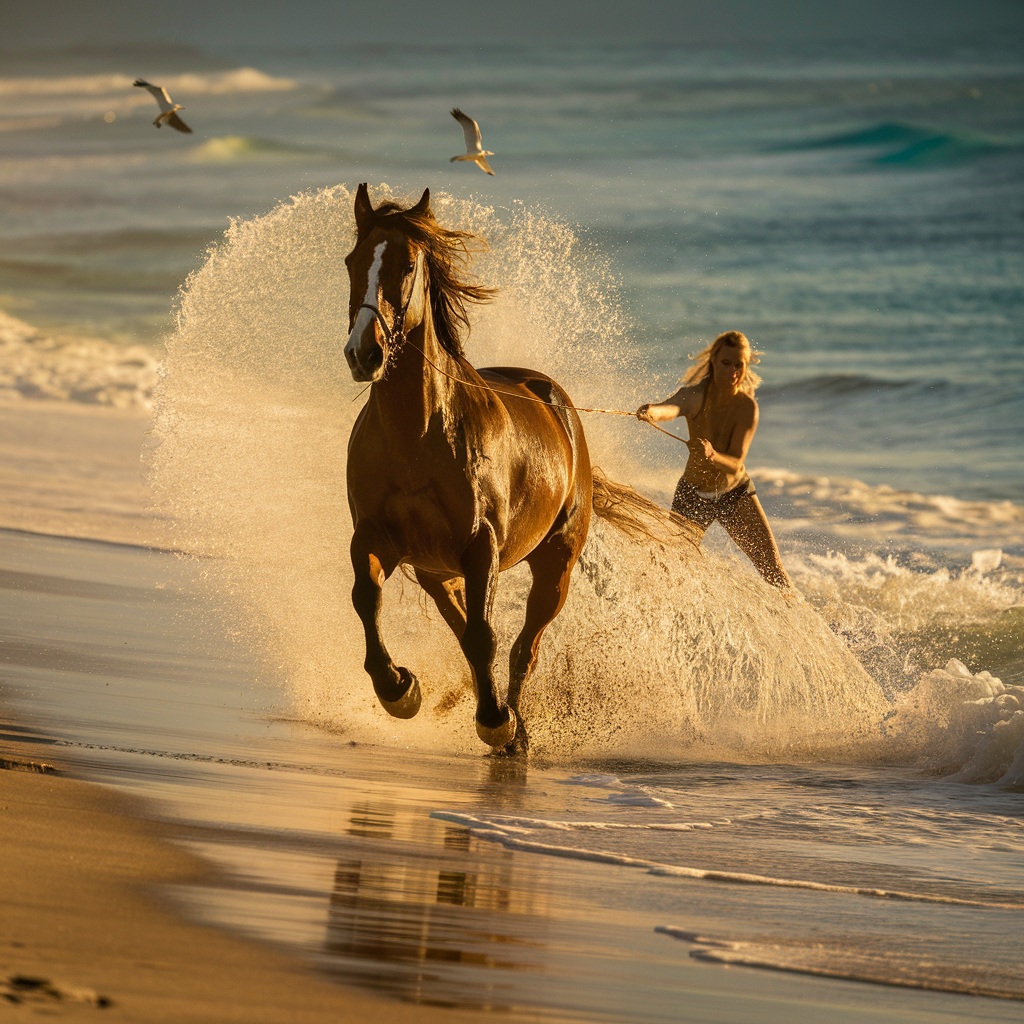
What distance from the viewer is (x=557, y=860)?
14.2ft

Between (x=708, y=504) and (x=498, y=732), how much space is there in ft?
8.33

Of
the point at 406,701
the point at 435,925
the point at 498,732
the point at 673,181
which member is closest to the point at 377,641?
the point at 406,701

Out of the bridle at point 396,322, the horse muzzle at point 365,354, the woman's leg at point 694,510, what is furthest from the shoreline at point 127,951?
the woman's leg at point 694,510

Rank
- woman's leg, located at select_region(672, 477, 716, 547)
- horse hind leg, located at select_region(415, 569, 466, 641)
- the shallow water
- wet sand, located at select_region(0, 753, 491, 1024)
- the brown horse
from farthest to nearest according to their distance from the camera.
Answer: woman's leg, located at select_region(672, 477, 716, 547)
horse hind leg, located at select_region(415, 569, 466, 641)
the brown horse
the shallow water
wet sand, located at select_region(0, 753, 491, 1024)

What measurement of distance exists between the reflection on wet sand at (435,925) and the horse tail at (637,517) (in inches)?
146

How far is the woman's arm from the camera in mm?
7410

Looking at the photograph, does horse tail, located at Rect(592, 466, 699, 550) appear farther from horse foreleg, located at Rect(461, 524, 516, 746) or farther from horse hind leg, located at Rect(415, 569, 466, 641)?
horse foreleg, located at Rect(461, 524, 516, 746)

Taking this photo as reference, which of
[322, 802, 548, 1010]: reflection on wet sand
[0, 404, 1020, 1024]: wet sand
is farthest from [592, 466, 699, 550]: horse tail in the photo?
[322, 802, 548, 1010]: reflection on wet sand

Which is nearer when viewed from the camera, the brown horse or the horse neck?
the brown horse

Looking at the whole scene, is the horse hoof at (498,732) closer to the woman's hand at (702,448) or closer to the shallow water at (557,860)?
the shallow water at (557,860)

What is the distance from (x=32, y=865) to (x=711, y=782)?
3378 millimetres

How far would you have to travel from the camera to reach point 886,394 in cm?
2667

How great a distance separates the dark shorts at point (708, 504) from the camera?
7.95 metres

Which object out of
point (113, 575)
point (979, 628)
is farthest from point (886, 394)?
point (113, 575)
